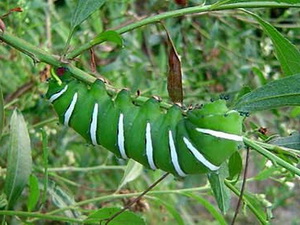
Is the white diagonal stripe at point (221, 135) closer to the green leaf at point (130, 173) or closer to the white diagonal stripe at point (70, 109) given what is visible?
the white diagonal stripe at point (70, 109)

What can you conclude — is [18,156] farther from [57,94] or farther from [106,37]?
[106,37]

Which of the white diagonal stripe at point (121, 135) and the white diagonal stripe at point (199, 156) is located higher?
the white diagonal stripe at point (121, 135)

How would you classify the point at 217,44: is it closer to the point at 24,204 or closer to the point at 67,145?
the point at 67,145

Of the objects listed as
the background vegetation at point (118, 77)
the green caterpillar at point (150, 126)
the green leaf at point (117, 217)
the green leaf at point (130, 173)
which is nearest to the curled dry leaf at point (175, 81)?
the green caterpillar at point (150, 126)

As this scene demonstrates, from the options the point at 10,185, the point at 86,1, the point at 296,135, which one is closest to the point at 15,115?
the point at 10,185

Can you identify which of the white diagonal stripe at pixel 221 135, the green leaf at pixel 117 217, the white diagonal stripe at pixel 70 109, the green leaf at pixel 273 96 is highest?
the white diagonal stripe at pixel 70 109

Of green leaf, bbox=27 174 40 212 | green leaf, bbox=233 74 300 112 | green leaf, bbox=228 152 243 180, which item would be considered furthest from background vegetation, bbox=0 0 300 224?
green leaf, bbox=233 74 300 112
